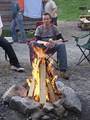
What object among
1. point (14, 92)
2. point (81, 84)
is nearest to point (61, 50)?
point (81, 84)

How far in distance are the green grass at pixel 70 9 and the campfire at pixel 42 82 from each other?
14098mm

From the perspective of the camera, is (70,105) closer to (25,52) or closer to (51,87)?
(51,87)

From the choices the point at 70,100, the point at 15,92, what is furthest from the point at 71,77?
the point at 70,100

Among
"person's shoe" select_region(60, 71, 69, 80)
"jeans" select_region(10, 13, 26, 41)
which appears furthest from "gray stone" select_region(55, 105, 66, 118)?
"jeans" select_region(10, 13, 26, 41)

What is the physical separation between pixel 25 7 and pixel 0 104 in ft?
30.6

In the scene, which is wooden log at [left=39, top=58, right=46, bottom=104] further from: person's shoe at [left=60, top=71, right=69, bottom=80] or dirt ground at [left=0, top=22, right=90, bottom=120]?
person's shoe at [left=60, top=71, right=69, bottom=80]

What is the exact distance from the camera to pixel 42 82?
6746 millimetres

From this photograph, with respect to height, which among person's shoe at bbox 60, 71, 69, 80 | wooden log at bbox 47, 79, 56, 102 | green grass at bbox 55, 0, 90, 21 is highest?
wooden log at bbox 47, 79, 56, 102

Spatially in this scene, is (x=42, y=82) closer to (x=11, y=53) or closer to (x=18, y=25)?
(x=11, y=53)

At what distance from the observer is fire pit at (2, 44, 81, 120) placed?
655cm

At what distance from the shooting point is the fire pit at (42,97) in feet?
21.5

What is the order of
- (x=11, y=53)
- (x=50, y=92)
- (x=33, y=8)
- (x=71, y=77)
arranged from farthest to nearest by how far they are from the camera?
(x=33, y=8)
(x=11, y=53)
(x=71, y=77)
(x=50, y=92)

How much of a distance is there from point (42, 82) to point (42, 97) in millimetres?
208

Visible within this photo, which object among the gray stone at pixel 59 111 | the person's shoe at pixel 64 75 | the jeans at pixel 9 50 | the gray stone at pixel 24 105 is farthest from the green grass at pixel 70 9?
the gray stone at pixel 59 111
